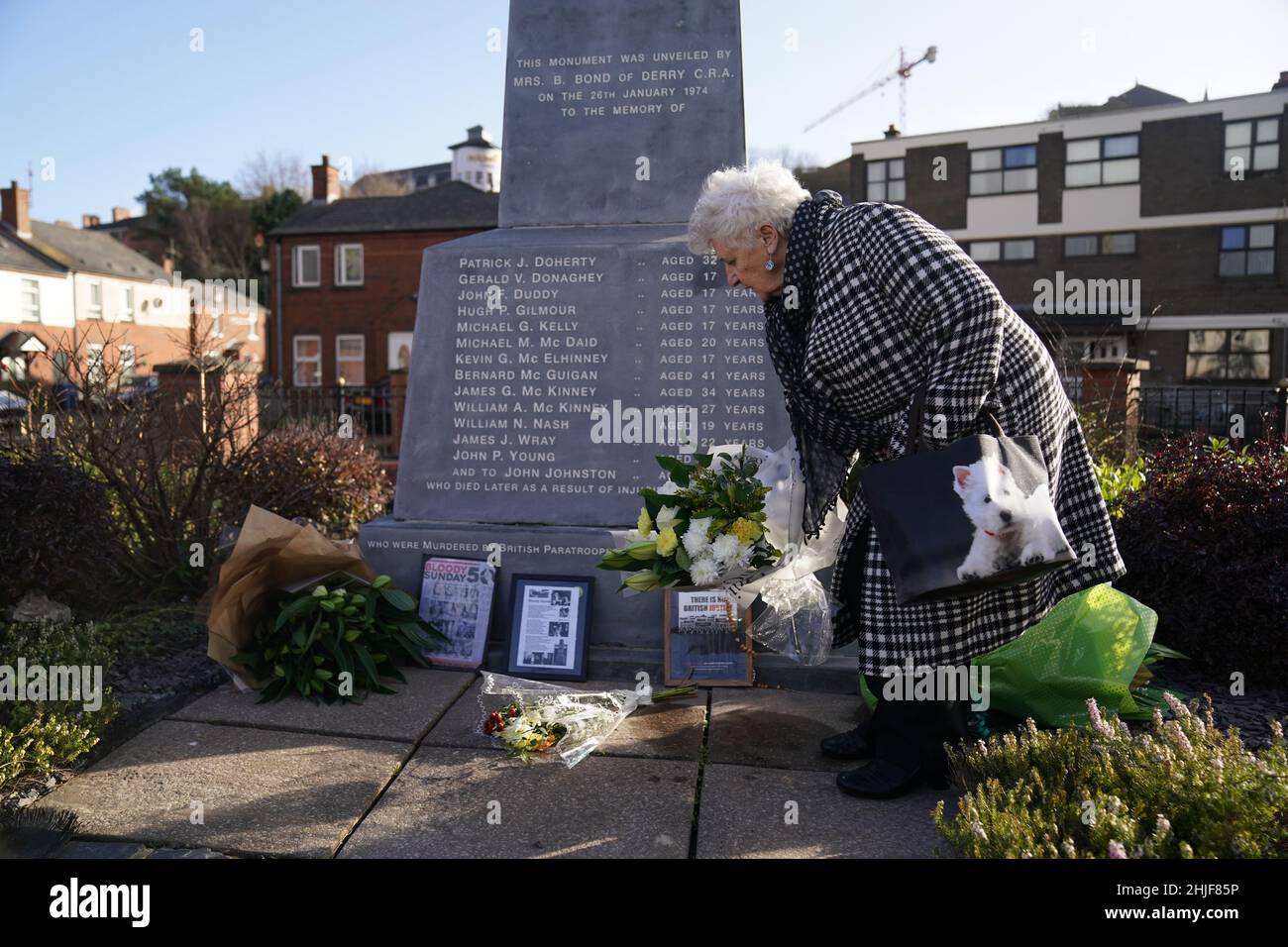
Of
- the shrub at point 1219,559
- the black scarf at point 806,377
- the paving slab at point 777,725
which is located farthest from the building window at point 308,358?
the black scarf at point 806,377

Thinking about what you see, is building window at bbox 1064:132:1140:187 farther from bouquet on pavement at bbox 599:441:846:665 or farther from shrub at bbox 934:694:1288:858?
shrub at bbox 934:694:1288:858

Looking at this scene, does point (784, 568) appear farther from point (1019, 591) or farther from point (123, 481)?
point (123, 481)

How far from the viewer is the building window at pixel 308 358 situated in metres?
37.9

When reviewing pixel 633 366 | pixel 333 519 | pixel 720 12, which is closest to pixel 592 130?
pixel 720 12

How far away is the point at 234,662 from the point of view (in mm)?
4293

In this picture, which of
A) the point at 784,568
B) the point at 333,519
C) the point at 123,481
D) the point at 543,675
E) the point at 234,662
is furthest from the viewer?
the point at 333,519

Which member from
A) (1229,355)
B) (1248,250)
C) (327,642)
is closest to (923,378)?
(327,642)

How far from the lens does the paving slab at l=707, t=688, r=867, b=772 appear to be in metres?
3.65

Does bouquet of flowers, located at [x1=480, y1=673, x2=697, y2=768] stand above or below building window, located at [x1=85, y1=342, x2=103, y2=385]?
below

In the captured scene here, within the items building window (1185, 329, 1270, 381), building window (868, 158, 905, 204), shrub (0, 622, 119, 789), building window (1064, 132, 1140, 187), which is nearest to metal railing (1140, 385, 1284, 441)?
shrub (0, 622, 119, 789)

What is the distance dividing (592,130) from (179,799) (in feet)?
12.7

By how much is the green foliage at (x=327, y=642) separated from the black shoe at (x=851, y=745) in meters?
1.90

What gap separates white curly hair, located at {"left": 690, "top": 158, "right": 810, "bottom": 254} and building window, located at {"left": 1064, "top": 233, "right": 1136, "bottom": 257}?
34593 mm

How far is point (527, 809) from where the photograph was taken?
3.18m
